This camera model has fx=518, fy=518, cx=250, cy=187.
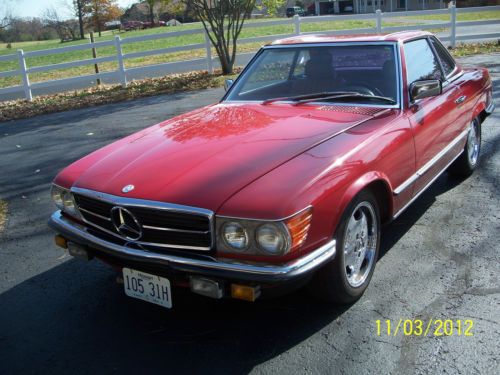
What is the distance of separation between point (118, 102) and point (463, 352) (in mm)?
10801

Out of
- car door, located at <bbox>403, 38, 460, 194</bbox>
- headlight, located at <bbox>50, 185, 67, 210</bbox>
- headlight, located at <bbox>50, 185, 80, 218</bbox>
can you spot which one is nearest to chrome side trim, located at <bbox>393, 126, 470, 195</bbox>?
car door, located at <bbox>403, 38, 460, 194</bbox>

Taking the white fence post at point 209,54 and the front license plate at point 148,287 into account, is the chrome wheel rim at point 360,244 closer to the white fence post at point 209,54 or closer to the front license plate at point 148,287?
the front license plate at point 148,287

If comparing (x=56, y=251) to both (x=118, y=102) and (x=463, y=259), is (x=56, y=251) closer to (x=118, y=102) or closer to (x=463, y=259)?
(x=463, y=259)

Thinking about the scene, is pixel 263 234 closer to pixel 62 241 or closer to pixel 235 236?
pixel 235 236

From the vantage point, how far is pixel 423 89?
388cm

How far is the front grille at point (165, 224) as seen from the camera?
274cm

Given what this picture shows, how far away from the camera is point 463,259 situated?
150 inches

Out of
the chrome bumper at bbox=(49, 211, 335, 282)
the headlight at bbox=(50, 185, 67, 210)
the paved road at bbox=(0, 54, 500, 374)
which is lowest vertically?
the paved road at bbox=(0, 54, 500, 374)

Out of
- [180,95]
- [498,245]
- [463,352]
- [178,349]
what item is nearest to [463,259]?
[498,245]

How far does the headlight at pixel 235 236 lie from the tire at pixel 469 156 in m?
3.47

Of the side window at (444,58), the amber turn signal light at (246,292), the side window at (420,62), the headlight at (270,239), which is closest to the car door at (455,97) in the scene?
the side window at (444,58)

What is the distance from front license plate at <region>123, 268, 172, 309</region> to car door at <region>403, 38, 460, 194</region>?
82.5 inches

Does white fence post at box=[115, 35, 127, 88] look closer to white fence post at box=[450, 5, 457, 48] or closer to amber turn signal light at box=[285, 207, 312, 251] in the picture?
white fence post at box=[450, 5, 457, 48]

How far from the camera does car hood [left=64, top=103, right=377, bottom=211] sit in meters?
2.87
